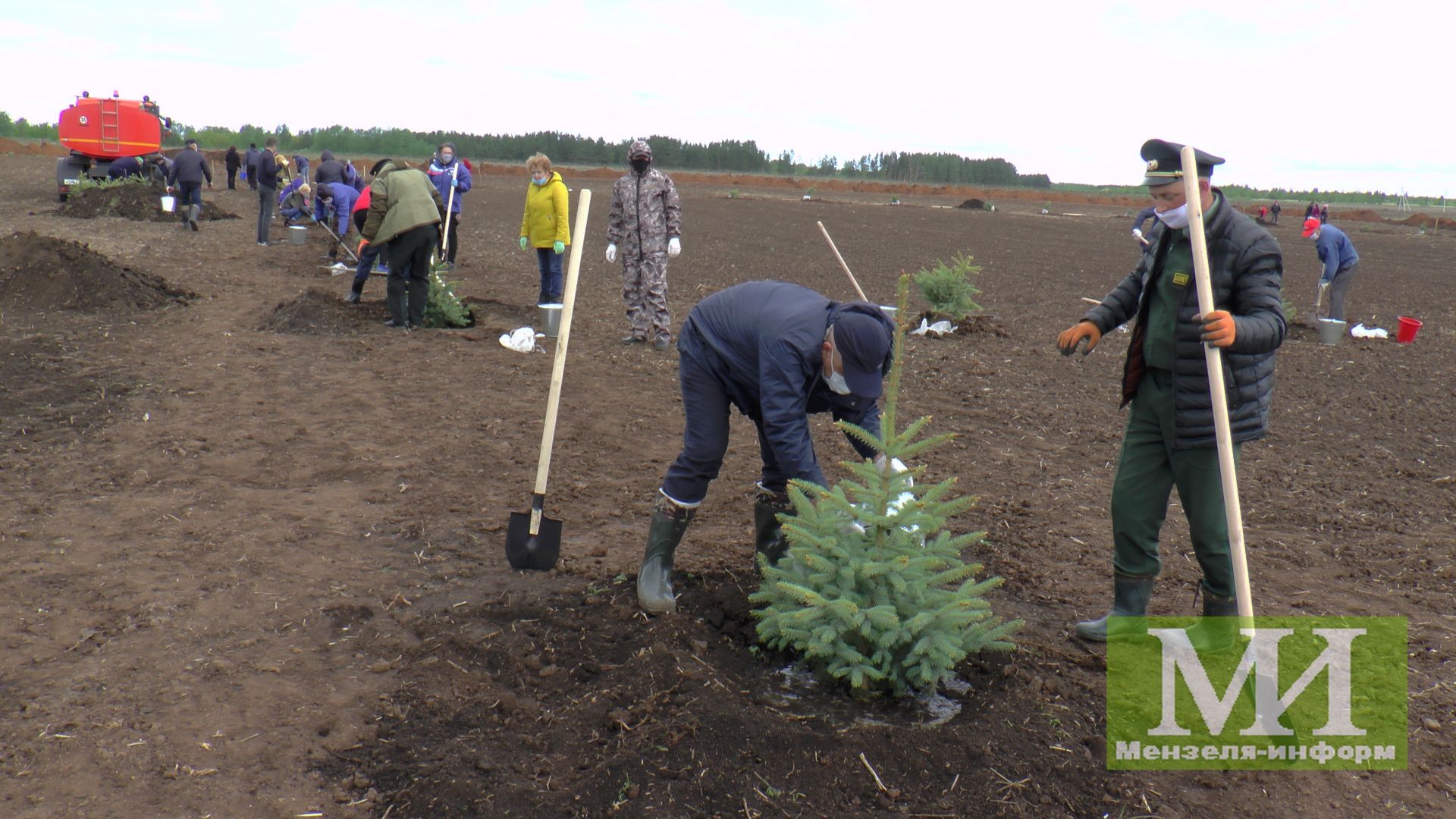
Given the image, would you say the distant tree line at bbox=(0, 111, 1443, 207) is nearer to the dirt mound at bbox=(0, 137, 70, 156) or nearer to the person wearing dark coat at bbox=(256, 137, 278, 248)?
the dirt mound at bbox=(0, 137, 70, 156)

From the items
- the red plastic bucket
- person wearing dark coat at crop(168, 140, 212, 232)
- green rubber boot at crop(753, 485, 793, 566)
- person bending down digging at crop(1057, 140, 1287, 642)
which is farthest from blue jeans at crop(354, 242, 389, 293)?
the red plastic bucket

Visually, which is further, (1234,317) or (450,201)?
(450,201)

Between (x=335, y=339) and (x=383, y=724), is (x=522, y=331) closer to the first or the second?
(x=335, y=339)

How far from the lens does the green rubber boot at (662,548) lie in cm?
417

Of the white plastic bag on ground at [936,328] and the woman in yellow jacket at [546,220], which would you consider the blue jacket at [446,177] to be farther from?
the white plastic bag on ground at [936,328]

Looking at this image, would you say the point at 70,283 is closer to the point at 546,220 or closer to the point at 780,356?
the point at 546,220

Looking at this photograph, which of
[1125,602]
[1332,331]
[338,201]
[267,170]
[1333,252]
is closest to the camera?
[1125,602]

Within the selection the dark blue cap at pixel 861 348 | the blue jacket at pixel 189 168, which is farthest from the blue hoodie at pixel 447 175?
the dark blue cap at pixel 861 348

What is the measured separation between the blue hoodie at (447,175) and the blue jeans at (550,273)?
279 centimetres

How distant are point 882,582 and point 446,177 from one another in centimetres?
1127

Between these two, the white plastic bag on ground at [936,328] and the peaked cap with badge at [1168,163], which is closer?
the peaked cap with badge at [1168,163]

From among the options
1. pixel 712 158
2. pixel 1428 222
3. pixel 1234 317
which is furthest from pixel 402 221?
pixel 712 158

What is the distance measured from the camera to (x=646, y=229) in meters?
9.67

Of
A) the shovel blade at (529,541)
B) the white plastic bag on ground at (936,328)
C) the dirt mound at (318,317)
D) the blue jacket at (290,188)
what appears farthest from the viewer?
the blue jacket at (290,188)
